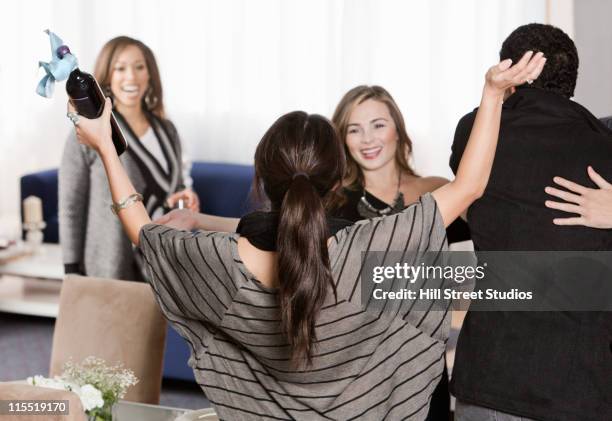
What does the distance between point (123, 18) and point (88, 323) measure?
11.6 ft

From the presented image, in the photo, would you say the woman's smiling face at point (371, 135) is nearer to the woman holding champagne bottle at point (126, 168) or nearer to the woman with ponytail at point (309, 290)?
the woman with ponytail at point (309, 290)

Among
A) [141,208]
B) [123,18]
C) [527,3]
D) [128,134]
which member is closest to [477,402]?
[141,208]

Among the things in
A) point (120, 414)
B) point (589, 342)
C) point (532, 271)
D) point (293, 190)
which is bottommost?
point (120, 414)

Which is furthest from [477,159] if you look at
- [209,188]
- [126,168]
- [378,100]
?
[209,188]

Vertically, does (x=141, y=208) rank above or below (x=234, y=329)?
above

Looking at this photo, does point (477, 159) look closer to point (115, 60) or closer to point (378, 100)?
point (378, 100)

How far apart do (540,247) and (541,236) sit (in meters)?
0.02

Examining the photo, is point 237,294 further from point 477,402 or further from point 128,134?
point 128,134

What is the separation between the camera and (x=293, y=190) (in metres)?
1.56

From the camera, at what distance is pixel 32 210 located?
16.6 feet

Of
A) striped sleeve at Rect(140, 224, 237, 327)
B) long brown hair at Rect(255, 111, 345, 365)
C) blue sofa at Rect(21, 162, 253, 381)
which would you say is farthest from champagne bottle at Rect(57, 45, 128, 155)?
blue sofa at Rect(21, 162, 253, 381)

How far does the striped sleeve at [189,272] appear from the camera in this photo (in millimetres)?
1634

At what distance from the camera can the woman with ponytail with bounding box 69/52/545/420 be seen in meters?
1.56

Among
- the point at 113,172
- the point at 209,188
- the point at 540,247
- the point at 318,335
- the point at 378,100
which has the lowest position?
the point at 209,188
